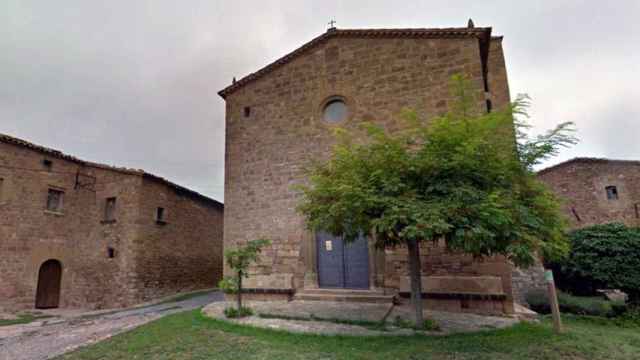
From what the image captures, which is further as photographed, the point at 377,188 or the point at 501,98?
the point at 501,98

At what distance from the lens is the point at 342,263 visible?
1056cm

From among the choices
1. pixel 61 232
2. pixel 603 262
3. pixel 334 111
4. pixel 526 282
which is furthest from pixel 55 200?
pixel 603 262

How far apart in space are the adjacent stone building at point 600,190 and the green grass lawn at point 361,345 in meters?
13.6

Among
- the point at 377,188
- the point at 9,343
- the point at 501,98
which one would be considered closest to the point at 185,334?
the point at 9,343

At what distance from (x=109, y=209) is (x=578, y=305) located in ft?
54.4

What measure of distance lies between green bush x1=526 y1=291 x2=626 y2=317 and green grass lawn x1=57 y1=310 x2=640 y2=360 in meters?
1.96

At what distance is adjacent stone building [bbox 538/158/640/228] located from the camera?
59.6ft

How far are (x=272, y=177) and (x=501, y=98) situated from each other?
7.96m

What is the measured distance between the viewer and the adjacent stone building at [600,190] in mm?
18156

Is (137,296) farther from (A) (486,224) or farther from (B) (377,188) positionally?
(A) (486,224)

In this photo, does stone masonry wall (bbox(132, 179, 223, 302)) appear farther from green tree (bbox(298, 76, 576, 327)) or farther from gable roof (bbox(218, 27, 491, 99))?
green tree (bbox(298, 76, 576, 327))

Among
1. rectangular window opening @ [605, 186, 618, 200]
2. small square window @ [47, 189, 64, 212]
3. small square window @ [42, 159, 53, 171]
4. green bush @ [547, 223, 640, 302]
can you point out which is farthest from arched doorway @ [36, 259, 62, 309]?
rectangular window opening @ [605, 186, 618, 200]

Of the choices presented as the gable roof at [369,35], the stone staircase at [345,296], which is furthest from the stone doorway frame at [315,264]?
the gable roof at [369,35]

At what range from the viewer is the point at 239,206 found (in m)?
11.9
